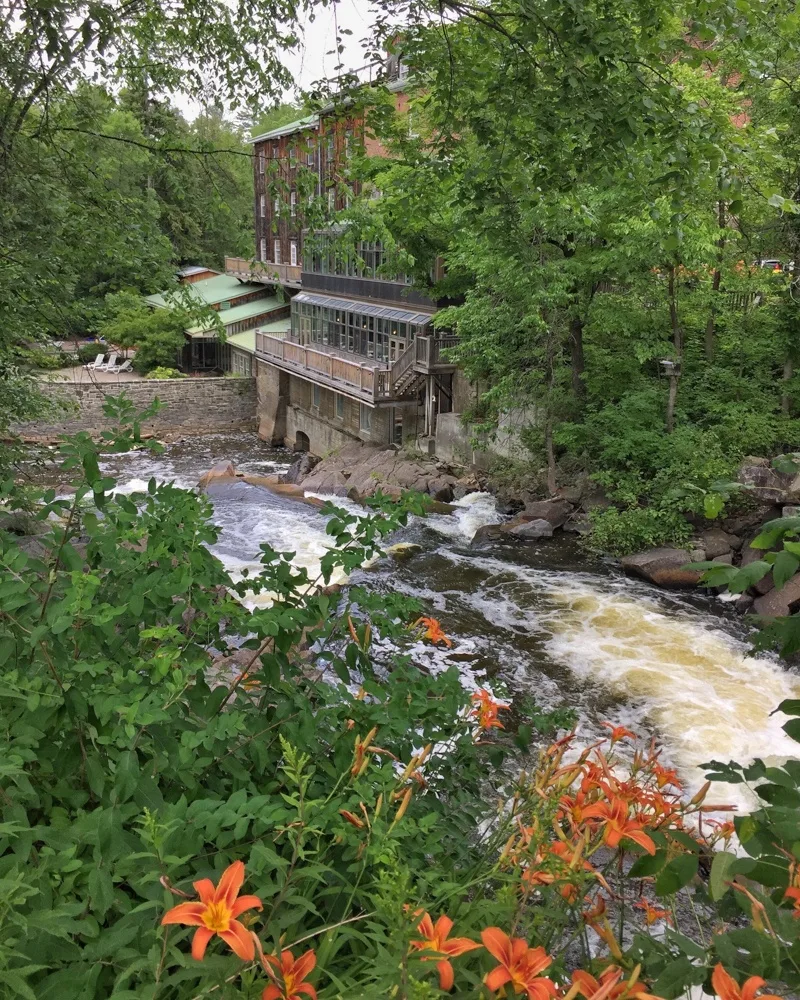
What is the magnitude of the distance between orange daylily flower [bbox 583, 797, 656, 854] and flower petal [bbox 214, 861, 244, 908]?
84 centimetres

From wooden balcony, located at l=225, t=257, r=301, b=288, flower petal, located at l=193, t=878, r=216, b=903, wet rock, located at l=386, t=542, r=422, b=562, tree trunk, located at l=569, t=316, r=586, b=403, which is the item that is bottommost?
wet rock, located at l=386, t=542, r=422, b=562

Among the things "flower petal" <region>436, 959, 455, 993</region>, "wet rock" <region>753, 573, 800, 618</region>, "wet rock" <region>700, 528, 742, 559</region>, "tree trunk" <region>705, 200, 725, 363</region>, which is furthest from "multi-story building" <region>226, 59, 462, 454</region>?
"flower petal" <region>436, 959, 455, 993</region>

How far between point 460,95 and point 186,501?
3426mm

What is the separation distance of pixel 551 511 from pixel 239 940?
14.1 meters

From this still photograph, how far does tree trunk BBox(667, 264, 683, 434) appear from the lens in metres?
14.5

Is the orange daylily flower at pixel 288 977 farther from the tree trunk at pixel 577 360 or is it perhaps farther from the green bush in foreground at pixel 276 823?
the tree trunk at pixel 577 360

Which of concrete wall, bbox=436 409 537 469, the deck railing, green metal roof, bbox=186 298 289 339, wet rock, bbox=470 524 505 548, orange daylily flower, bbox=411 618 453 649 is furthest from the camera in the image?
green metal roof, bbox=186 298 289 339

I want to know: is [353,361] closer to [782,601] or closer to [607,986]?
[782,601]

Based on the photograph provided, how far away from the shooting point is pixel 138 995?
1382mm

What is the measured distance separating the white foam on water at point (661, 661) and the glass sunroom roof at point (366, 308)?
10870mm

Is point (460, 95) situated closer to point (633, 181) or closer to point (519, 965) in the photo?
point (633, 181)

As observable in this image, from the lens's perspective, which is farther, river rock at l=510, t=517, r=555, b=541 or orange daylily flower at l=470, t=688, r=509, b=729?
river rock at l=510, t=517, r=555, b=541

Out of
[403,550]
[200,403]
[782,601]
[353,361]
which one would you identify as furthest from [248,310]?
[782,601]

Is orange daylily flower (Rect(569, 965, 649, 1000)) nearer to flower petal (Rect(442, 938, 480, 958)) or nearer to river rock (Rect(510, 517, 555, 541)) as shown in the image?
flower petal (Rect(442, 938, 480, 958))
